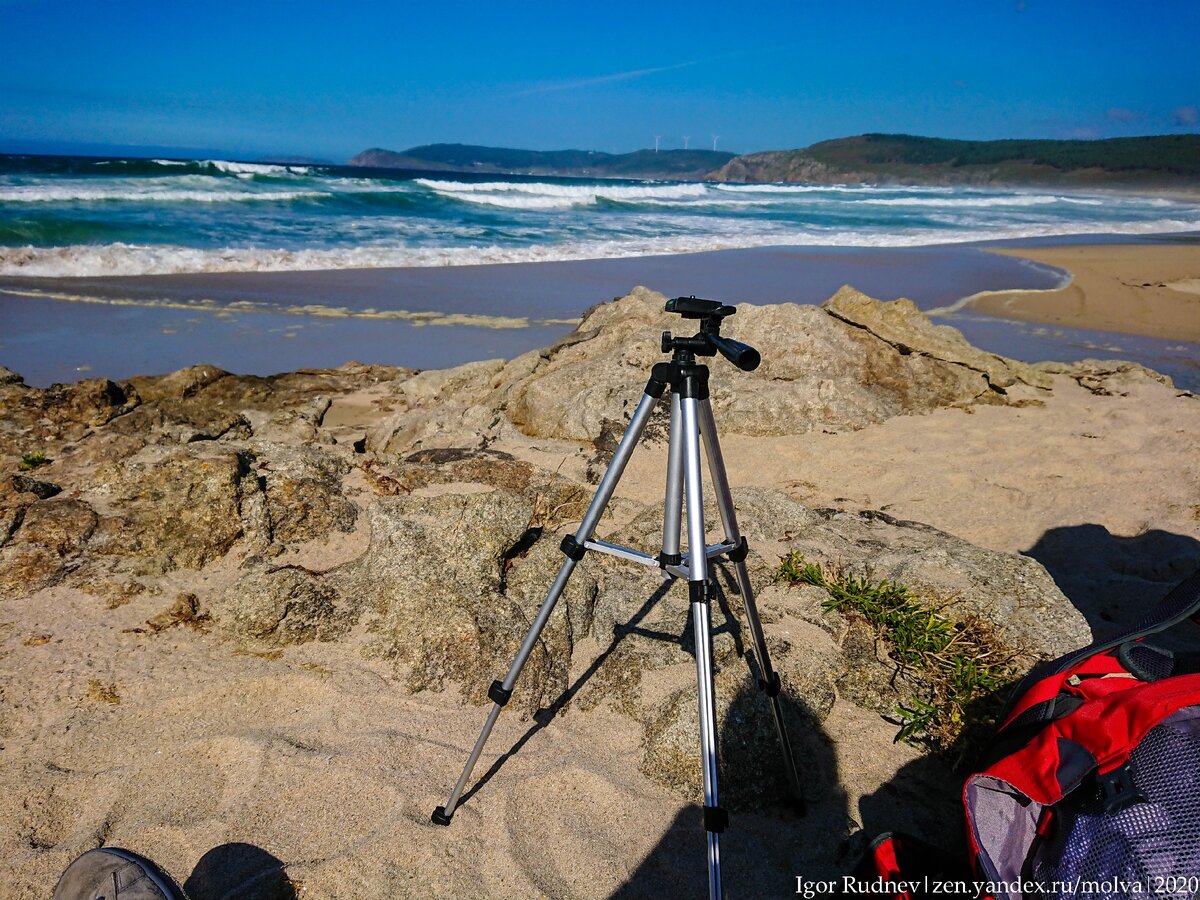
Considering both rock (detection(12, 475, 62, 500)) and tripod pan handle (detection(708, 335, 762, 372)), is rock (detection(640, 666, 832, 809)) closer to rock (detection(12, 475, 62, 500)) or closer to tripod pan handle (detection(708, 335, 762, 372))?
tripod pan handle (detection(708, 335, 762, 372))

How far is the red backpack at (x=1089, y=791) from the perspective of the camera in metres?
1.53

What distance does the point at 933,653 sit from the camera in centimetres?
265

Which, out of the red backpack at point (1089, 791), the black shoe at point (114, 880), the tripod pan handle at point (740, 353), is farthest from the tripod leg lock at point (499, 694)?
the tripod pan handle at point (740, 353)

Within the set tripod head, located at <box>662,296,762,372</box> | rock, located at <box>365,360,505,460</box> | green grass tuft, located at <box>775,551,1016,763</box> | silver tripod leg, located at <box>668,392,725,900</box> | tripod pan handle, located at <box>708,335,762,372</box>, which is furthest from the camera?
rock, located at <box>365,360,505,460</box>

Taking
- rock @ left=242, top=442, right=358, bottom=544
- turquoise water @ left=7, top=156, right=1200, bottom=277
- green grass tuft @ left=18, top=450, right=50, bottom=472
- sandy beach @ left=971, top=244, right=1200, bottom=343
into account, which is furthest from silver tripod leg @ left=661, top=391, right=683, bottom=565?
turquoise water @ left=7, top=156, right=1200, bottom=277

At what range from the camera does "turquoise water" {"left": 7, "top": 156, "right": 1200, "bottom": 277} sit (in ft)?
47.5

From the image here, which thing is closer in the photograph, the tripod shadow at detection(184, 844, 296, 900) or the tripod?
the tripod

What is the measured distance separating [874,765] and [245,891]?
1865 millimetres

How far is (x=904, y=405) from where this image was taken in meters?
5.57

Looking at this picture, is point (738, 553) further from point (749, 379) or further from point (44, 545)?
point (749, 379)

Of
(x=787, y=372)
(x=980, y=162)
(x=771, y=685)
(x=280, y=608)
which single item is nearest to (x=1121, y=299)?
(x=787, y=372)

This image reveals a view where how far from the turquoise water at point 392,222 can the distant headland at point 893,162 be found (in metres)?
Result: 48.5

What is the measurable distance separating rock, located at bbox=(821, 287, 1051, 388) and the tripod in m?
4.58

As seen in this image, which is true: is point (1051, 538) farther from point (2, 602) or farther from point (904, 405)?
point (2, 602)
